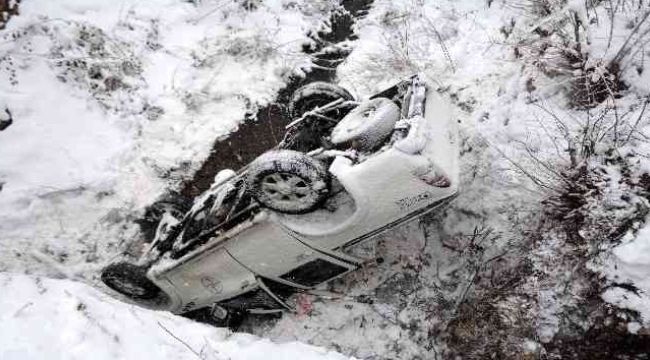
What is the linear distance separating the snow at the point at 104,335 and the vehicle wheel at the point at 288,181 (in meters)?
1.08

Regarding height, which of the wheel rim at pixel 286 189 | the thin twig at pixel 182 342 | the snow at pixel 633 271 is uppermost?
the wheel rim at pixel 286 189

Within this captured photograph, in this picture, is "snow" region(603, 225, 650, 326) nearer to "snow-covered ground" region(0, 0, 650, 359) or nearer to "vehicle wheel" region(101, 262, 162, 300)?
"snow-covered ground" region(0, 0, 650, 359)

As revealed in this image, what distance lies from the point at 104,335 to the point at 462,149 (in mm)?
3939

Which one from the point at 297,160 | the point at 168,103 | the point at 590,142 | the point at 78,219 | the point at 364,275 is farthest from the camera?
the point at 168,103

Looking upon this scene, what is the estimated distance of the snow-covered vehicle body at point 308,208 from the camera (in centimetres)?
387

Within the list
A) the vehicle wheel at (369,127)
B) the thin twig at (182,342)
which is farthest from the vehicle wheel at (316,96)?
the thin twig at (182,342)

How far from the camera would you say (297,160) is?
396 cm

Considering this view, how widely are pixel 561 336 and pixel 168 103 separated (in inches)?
224

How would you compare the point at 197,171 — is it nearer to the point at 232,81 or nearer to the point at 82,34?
the point at 232,81

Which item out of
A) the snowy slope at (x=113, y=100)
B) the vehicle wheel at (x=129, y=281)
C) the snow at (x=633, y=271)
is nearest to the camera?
the snow at (x=633, y=271)

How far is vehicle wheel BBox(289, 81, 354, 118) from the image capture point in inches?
210

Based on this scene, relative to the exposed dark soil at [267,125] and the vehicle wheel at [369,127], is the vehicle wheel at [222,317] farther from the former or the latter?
the vehicle wheel at [369,127]

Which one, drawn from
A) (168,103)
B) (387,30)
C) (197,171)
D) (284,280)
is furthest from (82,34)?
(284,280)

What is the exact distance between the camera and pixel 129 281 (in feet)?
17.6
